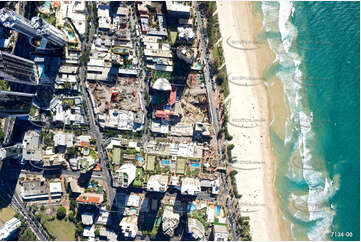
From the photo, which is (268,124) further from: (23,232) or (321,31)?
(23,232)

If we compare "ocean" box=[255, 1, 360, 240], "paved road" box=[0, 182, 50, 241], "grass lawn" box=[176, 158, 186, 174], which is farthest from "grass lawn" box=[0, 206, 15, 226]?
"ocean" box=[255, 1, 360, 240]

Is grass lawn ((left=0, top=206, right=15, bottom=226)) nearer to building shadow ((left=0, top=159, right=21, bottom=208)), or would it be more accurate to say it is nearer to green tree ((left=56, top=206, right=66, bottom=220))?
building shadow ((left=0, top=159, right=21, bottom=208))

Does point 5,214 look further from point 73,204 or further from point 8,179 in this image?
Answer: point 73,204

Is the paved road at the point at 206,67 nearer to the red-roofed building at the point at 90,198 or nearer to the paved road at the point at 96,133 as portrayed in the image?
the paved road at the point at 96,133

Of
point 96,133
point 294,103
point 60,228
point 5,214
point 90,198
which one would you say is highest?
point 294,103

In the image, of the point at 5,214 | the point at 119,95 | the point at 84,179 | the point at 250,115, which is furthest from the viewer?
the point at 250,115

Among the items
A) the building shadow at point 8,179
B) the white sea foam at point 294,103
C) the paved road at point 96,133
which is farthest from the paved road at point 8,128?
the white sea foam at point 294,103

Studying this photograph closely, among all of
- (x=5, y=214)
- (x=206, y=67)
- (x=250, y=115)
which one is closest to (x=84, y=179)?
(x=5, y=214)
